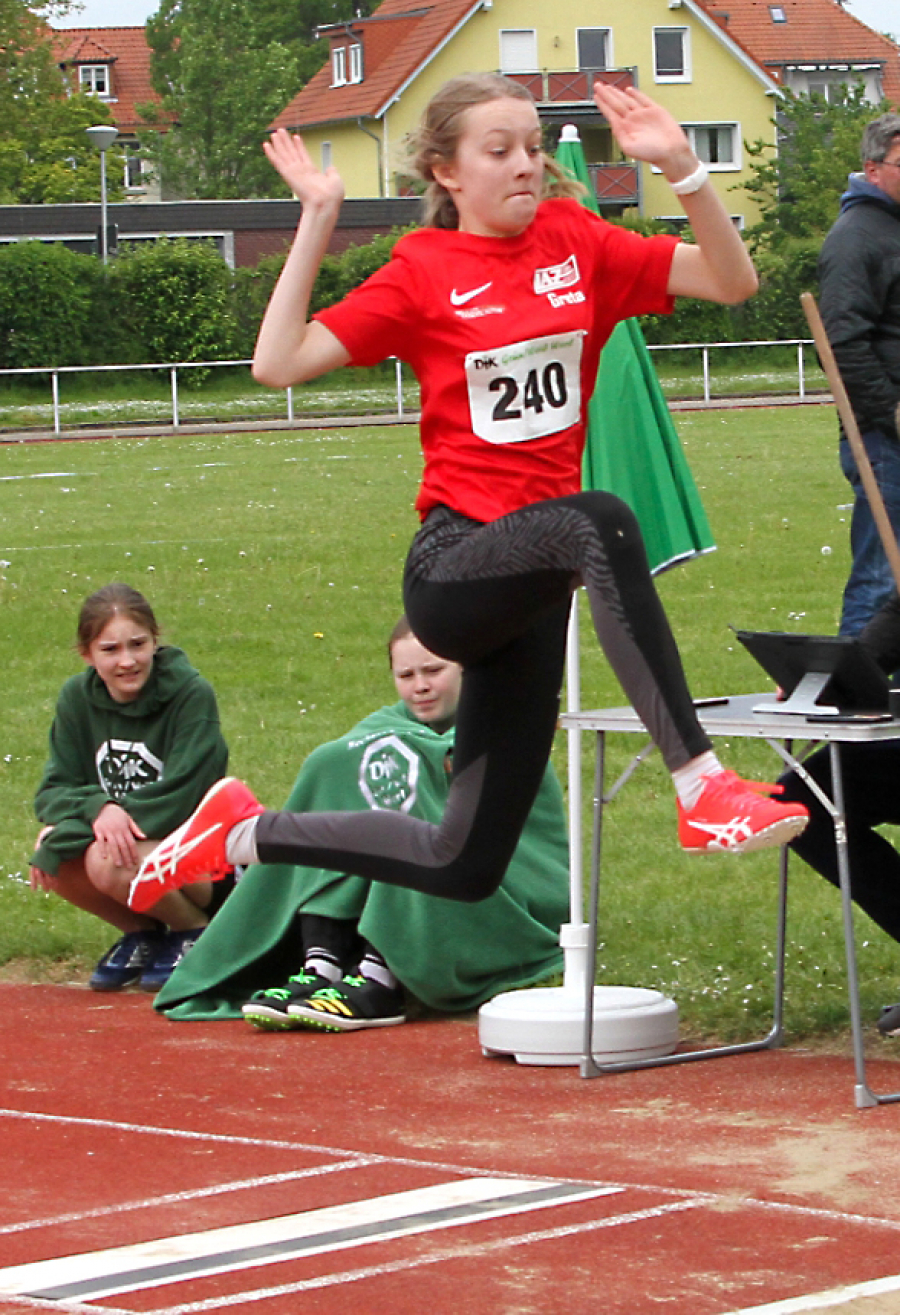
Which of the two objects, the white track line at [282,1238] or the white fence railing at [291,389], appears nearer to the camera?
the white track line at [282,1238]

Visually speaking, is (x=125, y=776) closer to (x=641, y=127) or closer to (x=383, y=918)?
(x=383, y=918)

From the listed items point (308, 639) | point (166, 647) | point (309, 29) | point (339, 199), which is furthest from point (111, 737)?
point (309, 29)

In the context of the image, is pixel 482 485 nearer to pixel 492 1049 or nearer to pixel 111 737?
pixel 492 1049

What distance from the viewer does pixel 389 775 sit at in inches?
264

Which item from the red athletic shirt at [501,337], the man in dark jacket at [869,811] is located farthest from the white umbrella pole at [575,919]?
the red athletic shirt at [501,337]

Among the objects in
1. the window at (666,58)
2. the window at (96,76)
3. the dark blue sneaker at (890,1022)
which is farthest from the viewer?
the window at (96,76)

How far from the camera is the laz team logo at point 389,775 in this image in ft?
21.9

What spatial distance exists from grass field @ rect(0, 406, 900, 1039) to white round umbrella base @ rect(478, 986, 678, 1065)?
0.33m

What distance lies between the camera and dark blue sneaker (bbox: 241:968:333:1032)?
640 centimetres

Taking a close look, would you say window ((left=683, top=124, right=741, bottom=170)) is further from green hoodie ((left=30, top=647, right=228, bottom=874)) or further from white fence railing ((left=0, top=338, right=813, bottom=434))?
green hoodie ((left=30, top=647, right=228, bottom=874))

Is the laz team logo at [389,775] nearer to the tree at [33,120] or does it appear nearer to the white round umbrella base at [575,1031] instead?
the white round umbrella base at [575,1031]

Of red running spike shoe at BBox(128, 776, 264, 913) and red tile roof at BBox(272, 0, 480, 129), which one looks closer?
red running spike shoe at BBox(128, 776, 264, 913)

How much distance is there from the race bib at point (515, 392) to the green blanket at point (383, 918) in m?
2.07

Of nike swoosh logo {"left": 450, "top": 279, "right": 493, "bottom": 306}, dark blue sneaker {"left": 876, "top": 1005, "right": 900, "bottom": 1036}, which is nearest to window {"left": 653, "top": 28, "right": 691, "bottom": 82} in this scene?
dark blue sneaker {"left": 876, "top": 1005, "right": 900, "bottom": 1036}
